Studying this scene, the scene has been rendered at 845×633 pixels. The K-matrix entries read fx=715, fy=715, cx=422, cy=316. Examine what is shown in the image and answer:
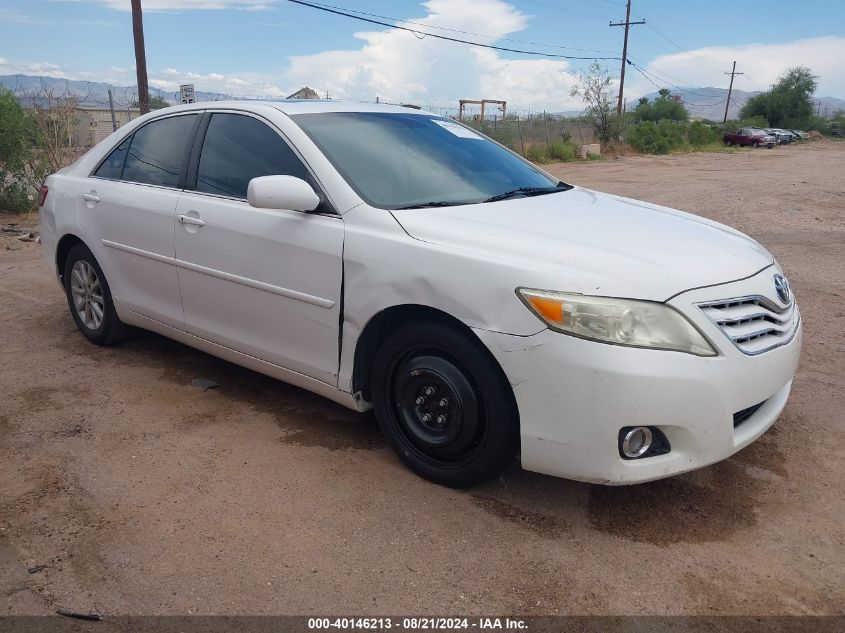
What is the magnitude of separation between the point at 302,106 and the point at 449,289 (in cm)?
169

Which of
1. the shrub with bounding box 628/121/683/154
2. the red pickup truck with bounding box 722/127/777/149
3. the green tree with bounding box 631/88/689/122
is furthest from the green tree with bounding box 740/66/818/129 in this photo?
the shrub with bounding box 628/121/683/154

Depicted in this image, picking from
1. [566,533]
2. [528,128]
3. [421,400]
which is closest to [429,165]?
[421,400]

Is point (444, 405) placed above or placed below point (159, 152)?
below

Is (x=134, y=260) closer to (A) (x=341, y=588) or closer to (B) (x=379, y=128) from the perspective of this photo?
(B) (x=379, y=128)

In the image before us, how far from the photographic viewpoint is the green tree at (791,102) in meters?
72.2

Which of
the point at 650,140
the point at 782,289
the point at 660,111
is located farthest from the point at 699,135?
the point at 782,289

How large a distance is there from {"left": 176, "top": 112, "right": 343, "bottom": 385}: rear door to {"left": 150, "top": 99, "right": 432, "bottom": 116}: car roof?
8 cm

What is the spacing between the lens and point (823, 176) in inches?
830

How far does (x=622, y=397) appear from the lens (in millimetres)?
2549

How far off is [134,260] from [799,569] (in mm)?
3822

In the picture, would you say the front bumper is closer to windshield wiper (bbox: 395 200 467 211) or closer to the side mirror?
windshield wiper (bbox: 395 200 467 211)

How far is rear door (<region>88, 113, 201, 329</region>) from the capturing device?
13.7ft

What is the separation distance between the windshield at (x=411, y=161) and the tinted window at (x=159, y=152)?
0.94 m

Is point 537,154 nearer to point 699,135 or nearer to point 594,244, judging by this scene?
point 699,135
